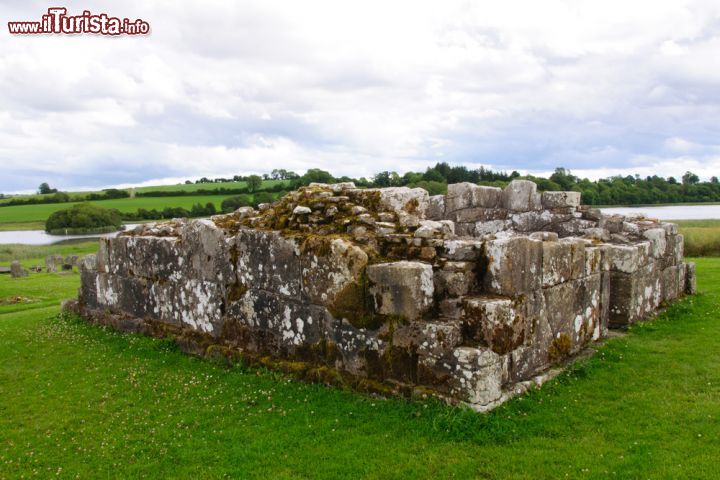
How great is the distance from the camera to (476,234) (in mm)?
13672

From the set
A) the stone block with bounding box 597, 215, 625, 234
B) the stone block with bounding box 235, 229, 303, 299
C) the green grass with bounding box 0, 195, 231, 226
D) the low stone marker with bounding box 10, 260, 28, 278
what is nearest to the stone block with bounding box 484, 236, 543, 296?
the stone block with bounding box 235, 229, 303, 299

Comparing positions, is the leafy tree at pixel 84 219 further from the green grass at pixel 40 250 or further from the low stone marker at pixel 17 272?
the low stone marker at pixel 17 272

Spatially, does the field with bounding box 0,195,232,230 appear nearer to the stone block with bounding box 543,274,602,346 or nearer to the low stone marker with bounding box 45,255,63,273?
the low stone marker with bounding box 45,255,63,273

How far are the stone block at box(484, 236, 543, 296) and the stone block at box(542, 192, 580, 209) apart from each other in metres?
6.34

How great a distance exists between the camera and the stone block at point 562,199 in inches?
505

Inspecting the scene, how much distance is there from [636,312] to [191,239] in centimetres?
809

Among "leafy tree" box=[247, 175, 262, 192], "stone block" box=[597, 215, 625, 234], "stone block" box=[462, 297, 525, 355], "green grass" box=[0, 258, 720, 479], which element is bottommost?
"green grass" box=[0, 258, 720, 479]

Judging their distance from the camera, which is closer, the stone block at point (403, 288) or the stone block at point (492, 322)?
the stone block at point (492, 322)

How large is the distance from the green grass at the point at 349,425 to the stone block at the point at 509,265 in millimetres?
1305

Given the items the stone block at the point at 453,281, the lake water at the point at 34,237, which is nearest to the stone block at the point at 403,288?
the stone block at the point at 453,281

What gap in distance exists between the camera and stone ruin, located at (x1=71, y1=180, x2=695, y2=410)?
6.61 meters

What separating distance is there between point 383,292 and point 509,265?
5.15 feet

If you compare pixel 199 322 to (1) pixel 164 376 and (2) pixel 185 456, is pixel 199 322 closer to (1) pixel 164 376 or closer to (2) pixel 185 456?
(1) pixel 164 376

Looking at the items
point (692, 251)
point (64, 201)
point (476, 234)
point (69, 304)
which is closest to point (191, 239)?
point (69, 304)
